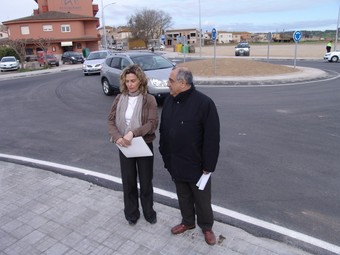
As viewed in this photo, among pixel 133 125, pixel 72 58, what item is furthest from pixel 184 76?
pixel 72 58

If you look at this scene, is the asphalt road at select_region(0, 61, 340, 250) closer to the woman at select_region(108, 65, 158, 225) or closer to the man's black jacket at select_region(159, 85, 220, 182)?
the woman at select_region(108, 65, 158, 225)

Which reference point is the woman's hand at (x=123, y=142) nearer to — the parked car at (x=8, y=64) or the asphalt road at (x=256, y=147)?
the asphalt road at (x=256, y=147)

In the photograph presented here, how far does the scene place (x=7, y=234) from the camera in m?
3.39

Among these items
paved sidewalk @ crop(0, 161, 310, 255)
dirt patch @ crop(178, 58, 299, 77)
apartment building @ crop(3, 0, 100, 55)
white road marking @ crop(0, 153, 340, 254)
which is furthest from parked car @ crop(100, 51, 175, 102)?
apartment building @ crop(3, 0, 100, 55)

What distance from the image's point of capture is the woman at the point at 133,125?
3.18 m

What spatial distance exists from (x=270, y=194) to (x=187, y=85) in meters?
2.09

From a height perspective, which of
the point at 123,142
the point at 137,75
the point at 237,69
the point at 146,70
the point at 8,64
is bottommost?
the point at 237,69

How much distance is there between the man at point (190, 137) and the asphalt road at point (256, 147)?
866 mm

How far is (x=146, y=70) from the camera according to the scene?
1021 cm

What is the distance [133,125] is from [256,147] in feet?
10.9

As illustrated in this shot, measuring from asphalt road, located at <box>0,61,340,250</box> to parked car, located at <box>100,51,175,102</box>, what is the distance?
84 cm

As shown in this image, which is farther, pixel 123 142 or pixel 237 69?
pixel 237 69

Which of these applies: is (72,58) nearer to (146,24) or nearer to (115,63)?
(115,63)

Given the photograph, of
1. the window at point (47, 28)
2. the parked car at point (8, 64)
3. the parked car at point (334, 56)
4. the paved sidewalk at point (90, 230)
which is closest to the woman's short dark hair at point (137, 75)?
the paved sidewalk at point (90, 230)
